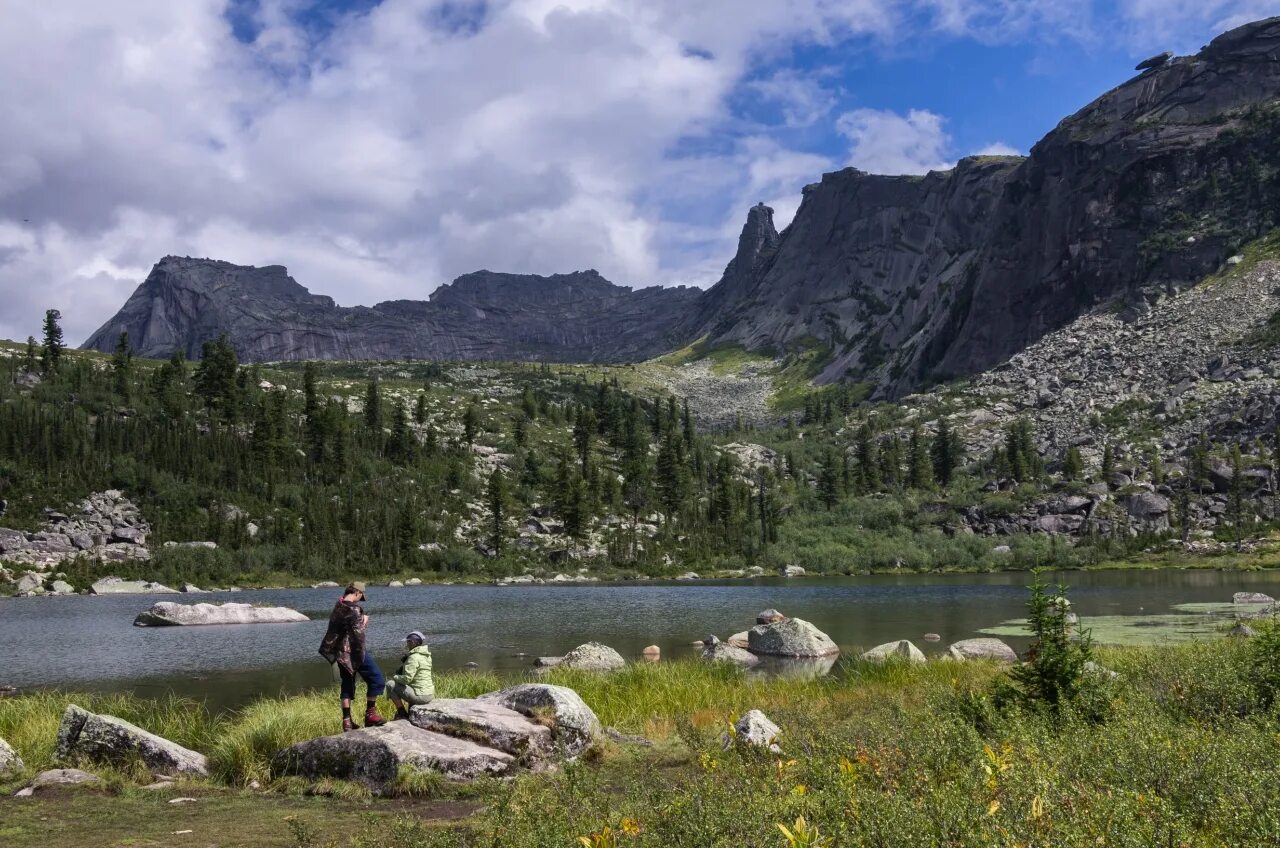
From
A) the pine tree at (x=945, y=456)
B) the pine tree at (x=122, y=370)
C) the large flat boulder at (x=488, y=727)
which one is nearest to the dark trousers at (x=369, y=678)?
the large flat boulder at (x=488, y=727)

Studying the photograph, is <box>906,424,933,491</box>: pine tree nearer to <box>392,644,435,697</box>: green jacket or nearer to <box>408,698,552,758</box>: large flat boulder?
<box>392,644,435,697</box>: green jacket

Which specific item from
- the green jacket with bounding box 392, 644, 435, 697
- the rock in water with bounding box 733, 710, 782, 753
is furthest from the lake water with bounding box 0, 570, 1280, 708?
the green jacket with bounding box 392, 644, 435, 697

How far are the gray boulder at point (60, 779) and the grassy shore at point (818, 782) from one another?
35 centimetres

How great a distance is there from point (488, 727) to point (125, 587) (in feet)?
327

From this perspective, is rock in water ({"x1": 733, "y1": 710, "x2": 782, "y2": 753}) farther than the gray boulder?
No

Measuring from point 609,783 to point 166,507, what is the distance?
125 metres

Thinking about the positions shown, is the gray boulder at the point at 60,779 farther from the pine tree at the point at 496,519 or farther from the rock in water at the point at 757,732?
the pine tree at the point at 496,519

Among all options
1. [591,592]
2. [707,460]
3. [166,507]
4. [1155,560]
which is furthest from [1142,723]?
[707,460]

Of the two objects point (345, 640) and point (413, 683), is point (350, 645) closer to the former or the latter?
point (345, 640)

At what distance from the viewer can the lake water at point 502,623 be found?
34.2 meters

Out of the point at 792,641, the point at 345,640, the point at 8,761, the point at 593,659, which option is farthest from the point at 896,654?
the point at 8,761

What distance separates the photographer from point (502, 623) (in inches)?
2125

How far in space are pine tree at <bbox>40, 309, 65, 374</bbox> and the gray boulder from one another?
536 feet

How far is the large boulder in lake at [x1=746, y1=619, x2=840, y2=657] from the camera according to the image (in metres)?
36.3
